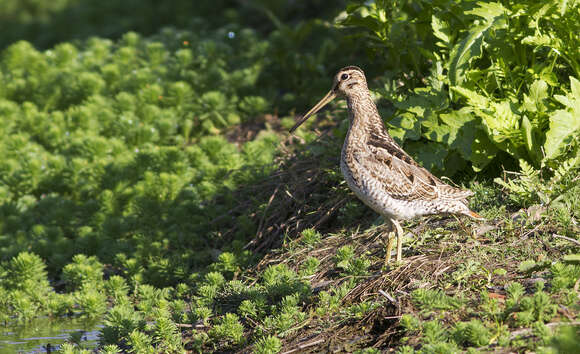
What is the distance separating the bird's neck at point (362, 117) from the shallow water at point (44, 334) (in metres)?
2.74

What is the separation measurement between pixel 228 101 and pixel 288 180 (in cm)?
285

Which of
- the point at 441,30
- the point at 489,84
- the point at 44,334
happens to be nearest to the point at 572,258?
the point at 489,84

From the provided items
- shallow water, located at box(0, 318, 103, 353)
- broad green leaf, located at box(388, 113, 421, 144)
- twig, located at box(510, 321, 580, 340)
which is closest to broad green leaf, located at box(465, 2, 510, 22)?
broad green leaf, located at box(388, 113, 421, 144)

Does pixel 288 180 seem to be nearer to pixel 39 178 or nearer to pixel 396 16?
pixel 396 16

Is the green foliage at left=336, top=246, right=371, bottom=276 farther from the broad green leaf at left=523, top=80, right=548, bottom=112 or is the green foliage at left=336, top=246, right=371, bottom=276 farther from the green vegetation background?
the broad green leaf at left=523, top=80, right=548, bottom=112

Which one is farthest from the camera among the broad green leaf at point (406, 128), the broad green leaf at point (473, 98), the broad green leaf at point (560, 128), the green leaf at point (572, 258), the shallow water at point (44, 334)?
the broad green leaf at point (406, 128)

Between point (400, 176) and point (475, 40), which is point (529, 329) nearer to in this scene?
point (400, 176)

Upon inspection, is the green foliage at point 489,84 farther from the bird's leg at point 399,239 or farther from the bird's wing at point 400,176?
the bird's leg at point 399,239

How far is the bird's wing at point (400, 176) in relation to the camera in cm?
550

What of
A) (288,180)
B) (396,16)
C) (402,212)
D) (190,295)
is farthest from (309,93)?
(402,212)

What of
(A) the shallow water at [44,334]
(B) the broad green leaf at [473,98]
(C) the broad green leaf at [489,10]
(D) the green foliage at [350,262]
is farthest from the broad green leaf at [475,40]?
(A) the shallow water at [44,334]

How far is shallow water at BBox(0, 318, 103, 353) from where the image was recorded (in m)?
6.08

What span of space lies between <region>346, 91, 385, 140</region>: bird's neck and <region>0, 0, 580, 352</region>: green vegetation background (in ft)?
1.30

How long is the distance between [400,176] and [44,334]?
3.36 m
